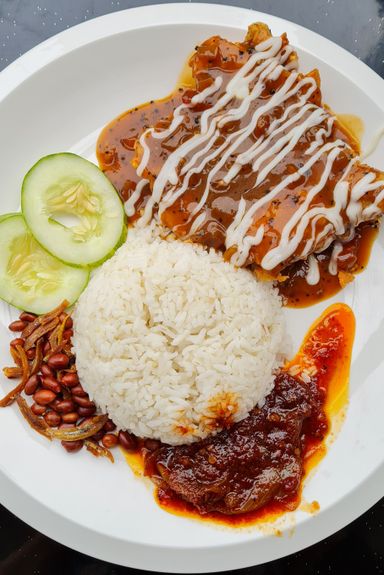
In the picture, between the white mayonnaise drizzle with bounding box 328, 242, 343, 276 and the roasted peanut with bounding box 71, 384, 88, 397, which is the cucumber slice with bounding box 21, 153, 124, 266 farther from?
the white mayonnaise drizzle with bounding box 328, 242, 343, 276

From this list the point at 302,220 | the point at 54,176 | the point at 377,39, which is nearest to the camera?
the point at 302,220

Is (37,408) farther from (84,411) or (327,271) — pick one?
(327,271)

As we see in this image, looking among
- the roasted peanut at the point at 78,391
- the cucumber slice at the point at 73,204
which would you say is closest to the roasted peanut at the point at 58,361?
the roasted peanut at the point at 78,391

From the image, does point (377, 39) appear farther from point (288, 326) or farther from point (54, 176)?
point (54, 176)

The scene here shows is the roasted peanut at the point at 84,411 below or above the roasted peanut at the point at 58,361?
below

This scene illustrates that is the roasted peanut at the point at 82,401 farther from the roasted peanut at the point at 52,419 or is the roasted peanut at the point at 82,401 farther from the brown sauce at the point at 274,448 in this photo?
the brown sauce at the point at 274,448

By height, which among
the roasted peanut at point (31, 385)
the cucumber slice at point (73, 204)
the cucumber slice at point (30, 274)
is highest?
the cucumber slice at point (73, 204)

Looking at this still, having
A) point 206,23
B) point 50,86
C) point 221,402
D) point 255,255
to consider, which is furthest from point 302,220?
point 50,86
